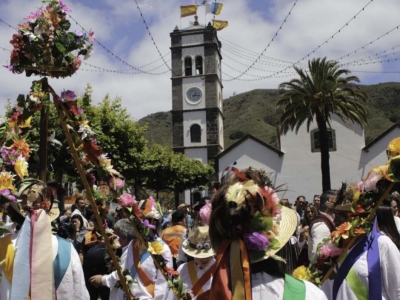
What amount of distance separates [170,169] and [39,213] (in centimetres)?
3562

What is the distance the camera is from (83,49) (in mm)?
3820

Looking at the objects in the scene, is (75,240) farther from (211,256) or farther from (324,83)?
(324,83)

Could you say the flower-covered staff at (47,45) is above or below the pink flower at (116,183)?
above

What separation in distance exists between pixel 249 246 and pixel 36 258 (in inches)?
69.3

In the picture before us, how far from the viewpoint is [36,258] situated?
337 cm

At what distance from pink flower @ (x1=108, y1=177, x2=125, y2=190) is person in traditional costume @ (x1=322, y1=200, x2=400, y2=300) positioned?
6.07 ft

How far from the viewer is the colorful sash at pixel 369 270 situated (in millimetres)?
3346

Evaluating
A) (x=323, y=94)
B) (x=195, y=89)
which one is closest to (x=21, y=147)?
(x=323, y=94)

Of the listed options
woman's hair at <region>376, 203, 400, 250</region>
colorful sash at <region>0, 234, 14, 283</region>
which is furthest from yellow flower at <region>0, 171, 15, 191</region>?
woman's hair at <region>376, 203, 400, 250</region>

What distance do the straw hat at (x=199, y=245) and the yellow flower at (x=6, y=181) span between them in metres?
1.78

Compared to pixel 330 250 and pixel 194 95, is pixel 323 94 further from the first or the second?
pixel 194 95

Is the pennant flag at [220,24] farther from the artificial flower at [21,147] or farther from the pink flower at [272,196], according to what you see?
the pink flower at [272,196]

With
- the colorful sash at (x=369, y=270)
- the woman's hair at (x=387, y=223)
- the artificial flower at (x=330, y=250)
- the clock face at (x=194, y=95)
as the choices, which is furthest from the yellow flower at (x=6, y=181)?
the clock face at (x=194, y=95)

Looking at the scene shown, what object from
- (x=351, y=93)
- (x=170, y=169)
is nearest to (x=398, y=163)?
(x=351, y=93)
